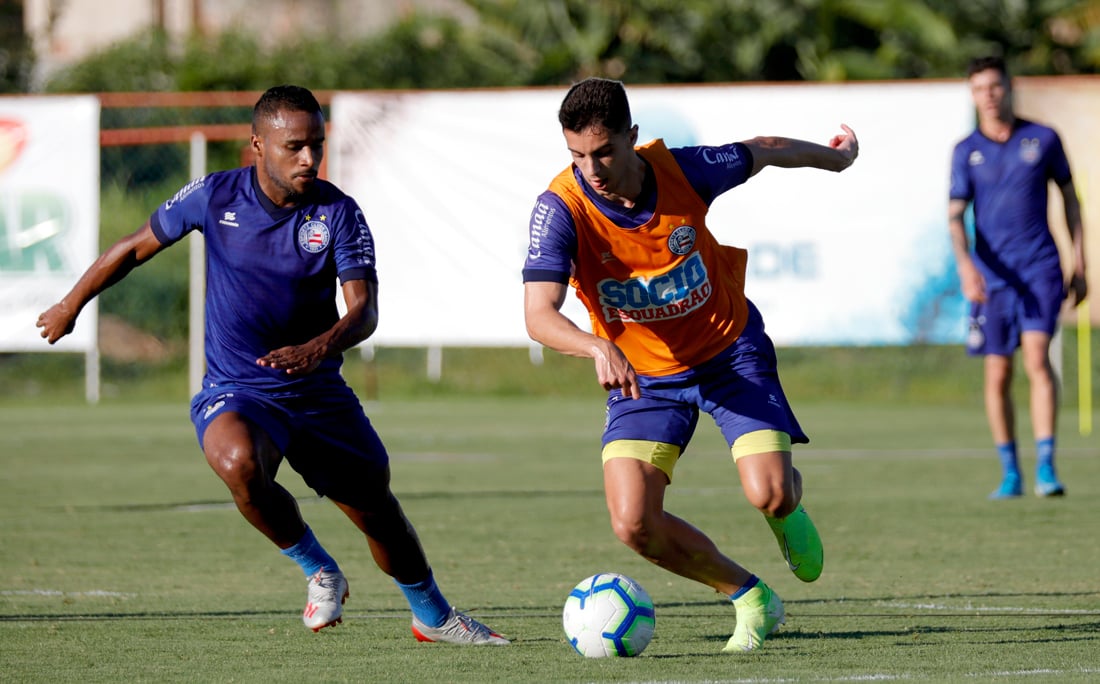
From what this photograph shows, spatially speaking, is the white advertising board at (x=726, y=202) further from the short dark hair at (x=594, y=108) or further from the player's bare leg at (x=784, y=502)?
the short dark hair at (x=594, y=108)

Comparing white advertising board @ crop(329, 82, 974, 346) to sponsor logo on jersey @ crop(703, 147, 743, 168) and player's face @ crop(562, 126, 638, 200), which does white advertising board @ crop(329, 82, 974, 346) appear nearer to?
sponsor logo on jersey @ crop(703, 147, 743, 168)

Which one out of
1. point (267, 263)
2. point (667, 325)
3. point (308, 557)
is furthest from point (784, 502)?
point (267, 263)

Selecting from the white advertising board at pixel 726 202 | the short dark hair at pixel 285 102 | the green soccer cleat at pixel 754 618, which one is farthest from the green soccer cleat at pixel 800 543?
the white advertising board at pixel 726 202

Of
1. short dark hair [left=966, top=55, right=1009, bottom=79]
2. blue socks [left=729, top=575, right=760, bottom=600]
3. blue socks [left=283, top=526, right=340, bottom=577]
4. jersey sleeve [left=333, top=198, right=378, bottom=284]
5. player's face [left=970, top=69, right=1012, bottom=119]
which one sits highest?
short dark hair [left=966, top=55, right=1009, bottom=79]

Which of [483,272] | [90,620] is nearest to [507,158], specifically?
[483,272]

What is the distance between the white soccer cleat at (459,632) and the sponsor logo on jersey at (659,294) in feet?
3.80

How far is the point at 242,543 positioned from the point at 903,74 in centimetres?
1639

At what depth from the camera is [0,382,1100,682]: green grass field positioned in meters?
5.57

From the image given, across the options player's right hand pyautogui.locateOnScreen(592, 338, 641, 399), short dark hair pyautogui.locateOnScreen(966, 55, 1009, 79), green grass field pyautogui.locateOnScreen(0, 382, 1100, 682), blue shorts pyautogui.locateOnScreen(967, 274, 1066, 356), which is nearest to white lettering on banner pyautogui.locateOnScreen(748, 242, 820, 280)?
green grass field pyautogui.locateOnScreen(0, 382, 1100, 682)

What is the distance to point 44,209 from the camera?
62.7 ft

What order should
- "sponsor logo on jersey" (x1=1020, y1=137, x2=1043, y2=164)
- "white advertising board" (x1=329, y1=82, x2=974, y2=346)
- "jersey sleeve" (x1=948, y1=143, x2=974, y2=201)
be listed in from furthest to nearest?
"white advertising board" (x1=329, y1=82, x2=974, y2=346)
"jersey sleeve" (x1=948, y1=143, x2=974, y2=201)
"sponsor logo on jersey" (x1=1020, y1=137, x2=1043, y2=164)

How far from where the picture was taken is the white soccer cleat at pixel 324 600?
6145mm

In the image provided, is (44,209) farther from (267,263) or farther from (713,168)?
(713,168)

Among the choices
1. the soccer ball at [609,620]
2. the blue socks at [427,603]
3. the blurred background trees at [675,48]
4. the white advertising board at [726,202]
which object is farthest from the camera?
the blurred background trees at [675,48]
